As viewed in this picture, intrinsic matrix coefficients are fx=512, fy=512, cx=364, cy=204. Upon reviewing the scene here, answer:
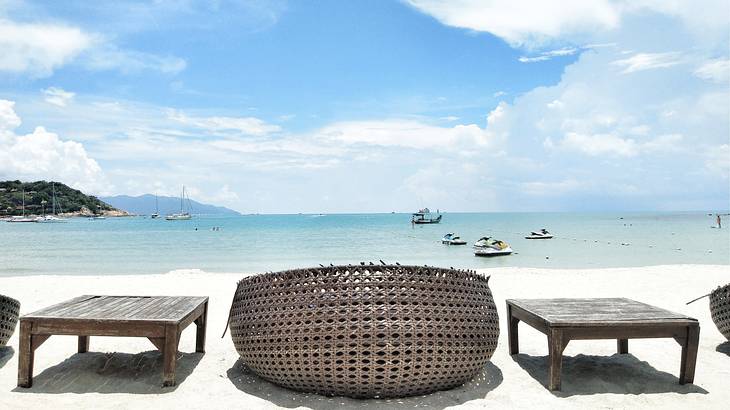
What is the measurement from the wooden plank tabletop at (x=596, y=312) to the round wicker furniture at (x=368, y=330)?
2.29ft

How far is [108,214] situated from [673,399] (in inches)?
7309

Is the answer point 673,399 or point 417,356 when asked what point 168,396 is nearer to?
point 417,356

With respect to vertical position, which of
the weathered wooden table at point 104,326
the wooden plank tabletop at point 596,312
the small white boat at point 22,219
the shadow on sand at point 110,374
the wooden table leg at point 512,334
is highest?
the wooden plank tabletop at point 596,312

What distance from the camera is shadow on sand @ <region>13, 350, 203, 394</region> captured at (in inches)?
172

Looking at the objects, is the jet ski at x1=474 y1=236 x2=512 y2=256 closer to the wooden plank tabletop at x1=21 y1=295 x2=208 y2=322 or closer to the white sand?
the white sand

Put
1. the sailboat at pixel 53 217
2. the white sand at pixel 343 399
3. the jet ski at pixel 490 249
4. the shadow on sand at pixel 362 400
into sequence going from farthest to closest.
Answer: the sailboat at pixel 53 217
the jet ski at pixel 490 249
the white sand at pixel 343 399
the shadow on sand at pixel 362 400

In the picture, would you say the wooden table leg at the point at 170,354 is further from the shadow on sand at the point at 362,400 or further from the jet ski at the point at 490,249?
the jet ski at the point at 490,249

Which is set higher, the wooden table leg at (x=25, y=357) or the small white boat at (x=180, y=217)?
the wooden table leg at (x=25, y=357)

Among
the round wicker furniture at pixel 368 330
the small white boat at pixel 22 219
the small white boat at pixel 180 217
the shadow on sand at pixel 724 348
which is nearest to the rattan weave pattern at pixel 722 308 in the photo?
the shadow on sand at pixel 724 348

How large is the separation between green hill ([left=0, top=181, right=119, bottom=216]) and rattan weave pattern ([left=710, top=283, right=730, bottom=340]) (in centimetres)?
14515

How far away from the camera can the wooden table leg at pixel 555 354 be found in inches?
164

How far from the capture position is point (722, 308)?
18.2 ft

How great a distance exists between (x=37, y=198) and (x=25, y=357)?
146446 millimetres

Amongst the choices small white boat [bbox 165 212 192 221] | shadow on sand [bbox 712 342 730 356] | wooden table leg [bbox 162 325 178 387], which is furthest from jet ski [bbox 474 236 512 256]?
small white boat [bbox 165 212 192 221]
